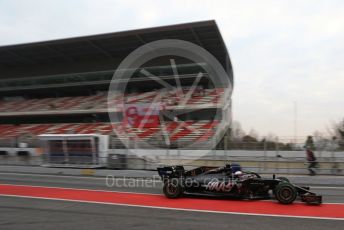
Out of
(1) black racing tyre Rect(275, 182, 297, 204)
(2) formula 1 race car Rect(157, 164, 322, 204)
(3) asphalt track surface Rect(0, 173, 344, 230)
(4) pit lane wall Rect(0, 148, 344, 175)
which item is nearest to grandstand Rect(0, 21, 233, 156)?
(4) pit lane wall Rect(0, 148, 344, 175)

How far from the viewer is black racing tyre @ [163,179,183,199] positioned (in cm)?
1153

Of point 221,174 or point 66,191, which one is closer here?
point 221,174

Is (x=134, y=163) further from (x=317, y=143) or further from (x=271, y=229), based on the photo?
(x=271, y=229)

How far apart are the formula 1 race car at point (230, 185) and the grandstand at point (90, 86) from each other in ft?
54.9

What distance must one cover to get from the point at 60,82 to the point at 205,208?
36.5 meters

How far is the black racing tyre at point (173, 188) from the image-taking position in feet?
37.8

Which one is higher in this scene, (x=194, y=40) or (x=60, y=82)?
(x=194, y=40)

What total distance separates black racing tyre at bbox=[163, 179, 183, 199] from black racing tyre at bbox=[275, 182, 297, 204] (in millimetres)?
2783

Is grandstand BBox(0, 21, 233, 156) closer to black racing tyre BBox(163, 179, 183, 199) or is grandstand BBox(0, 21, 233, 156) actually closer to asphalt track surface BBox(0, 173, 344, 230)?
black racing tyre BBox(163, 179, 183, 199)

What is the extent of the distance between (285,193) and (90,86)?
1399 inches

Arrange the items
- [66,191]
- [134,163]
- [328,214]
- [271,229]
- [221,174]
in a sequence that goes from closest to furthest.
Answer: [271,229]
[328,214]
[221,174]
[66,191]
[134,163]

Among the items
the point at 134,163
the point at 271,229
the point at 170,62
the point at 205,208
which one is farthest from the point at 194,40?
the point at 271,229

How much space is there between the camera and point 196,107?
33.7 meters

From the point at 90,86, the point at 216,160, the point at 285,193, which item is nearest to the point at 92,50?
the point at 90,86
